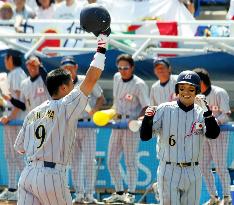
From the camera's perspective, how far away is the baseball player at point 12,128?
11.0m

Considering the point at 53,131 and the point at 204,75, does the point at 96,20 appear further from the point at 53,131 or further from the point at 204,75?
the point at 204,75

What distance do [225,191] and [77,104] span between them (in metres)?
3.41

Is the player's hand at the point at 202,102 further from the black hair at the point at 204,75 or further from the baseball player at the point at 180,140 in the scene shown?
the black hair at the point at 204,75

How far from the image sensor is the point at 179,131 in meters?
7.80

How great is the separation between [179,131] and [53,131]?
1.29 meters

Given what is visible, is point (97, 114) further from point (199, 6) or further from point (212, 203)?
point (199, 6)

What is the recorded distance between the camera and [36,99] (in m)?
11.0

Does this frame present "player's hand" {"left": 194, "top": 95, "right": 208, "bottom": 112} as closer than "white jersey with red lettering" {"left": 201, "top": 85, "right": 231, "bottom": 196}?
Yes

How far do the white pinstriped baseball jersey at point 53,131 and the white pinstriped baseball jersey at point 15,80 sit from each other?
13.1ft

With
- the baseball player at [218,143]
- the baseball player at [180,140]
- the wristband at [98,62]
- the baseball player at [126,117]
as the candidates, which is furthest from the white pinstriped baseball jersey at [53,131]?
the baseball player at [126,117]

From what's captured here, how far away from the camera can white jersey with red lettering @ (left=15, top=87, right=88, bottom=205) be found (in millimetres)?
7117

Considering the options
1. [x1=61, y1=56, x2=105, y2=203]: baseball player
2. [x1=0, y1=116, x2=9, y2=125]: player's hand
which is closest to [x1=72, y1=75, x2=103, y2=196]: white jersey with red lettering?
[x1=61, y1=56, x2=105, y2=203]: baseball player

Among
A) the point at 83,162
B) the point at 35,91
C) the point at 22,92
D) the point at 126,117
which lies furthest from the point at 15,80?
the point at 126,117

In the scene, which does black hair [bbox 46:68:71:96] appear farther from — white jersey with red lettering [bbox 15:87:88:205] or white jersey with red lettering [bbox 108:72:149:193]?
white jersey with red lettering [bbox 108:72:149:193]
